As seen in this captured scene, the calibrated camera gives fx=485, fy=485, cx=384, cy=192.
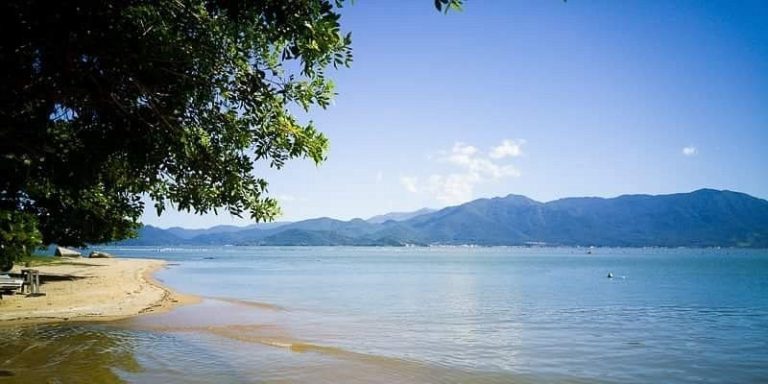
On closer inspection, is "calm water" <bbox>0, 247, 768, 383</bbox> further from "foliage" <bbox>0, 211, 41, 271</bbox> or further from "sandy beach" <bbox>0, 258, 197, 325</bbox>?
"foliage" <bbox>0, 211, 41, 271</bbox>

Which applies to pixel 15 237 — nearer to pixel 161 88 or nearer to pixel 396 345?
pixel 161 88

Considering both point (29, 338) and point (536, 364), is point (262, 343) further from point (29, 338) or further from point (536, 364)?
point (536, 364)

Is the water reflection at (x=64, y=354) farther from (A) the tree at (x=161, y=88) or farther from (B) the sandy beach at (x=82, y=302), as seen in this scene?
(A) the tree at (x=161, y=88)

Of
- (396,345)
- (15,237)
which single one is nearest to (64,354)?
(15,237)

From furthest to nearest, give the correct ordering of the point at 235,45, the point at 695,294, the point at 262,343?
the point at 695,294 → the point at 262,343 → the point at 235,45

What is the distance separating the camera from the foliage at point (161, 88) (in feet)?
20.8

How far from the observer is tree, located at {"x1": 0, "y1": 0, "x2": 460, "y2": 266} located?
20.8 ft

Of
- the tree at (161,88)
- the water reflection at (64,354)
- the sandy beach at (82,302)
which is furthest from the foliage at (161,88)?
the sandy beach at (82,302)

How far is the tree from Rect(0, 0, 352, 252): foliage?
0.06 ft

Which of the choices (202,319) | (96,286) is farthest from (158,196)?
(96,286)

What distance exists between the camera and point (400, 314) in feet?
101

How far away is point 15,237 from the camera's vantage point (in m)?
8.80

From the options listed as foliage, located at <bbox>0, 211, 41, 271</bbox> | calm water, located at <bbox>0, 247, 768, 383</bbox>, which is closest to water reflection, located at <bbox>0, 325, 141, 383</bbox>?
calm water, located at <bbox>0, 247, 768, 383</bbox>

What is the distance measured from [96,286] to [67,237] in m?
12.2
